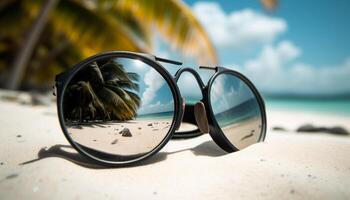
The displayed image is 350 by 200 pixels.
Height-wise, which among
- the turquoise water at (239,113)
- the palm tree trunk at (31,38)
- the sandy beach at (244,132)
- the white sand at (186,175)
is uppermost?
the palm tree trunk at (31,38)

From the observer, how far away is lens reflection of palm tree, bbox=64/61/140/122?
1279 millimetres

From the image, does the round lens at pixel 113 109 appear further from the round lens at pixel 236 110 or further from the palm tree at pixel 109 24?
the palm tree at pixel 109 24

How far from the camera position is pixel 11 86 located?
297 inches

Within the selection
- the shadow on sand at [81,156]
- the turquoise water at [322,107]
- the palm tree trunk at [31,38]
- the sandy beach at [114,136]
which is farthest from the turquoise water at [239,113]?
the turquoise water at [322,107]

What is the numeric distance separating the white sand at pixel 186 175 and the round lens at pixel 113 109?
8 cm

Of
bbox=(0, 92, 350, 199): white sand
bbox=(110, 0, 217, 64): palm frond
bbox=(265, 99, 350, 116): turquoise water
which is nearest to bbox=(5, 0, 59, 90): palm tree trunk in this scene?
bbox=(110, 0, 217, 64): palm frond

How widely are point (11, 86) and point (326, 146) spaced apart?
24.9 feet

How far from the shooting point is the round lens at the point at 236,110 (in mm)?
1538

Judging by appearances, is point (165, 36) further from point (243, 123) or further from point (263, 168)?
point (263, 168)

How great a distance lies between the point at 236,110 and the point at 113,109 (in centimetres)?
70

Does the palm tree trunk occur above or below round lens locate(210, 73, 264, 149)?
above

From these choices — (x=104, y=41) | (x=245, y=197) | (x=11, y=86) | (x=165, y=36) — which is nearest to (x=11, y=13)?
(x=11, y=86)

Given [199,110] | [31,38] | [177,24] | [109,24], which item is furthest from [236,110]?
[31,38]

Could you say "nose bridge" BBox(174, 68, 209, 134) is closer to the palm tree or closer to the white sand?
the white sand
